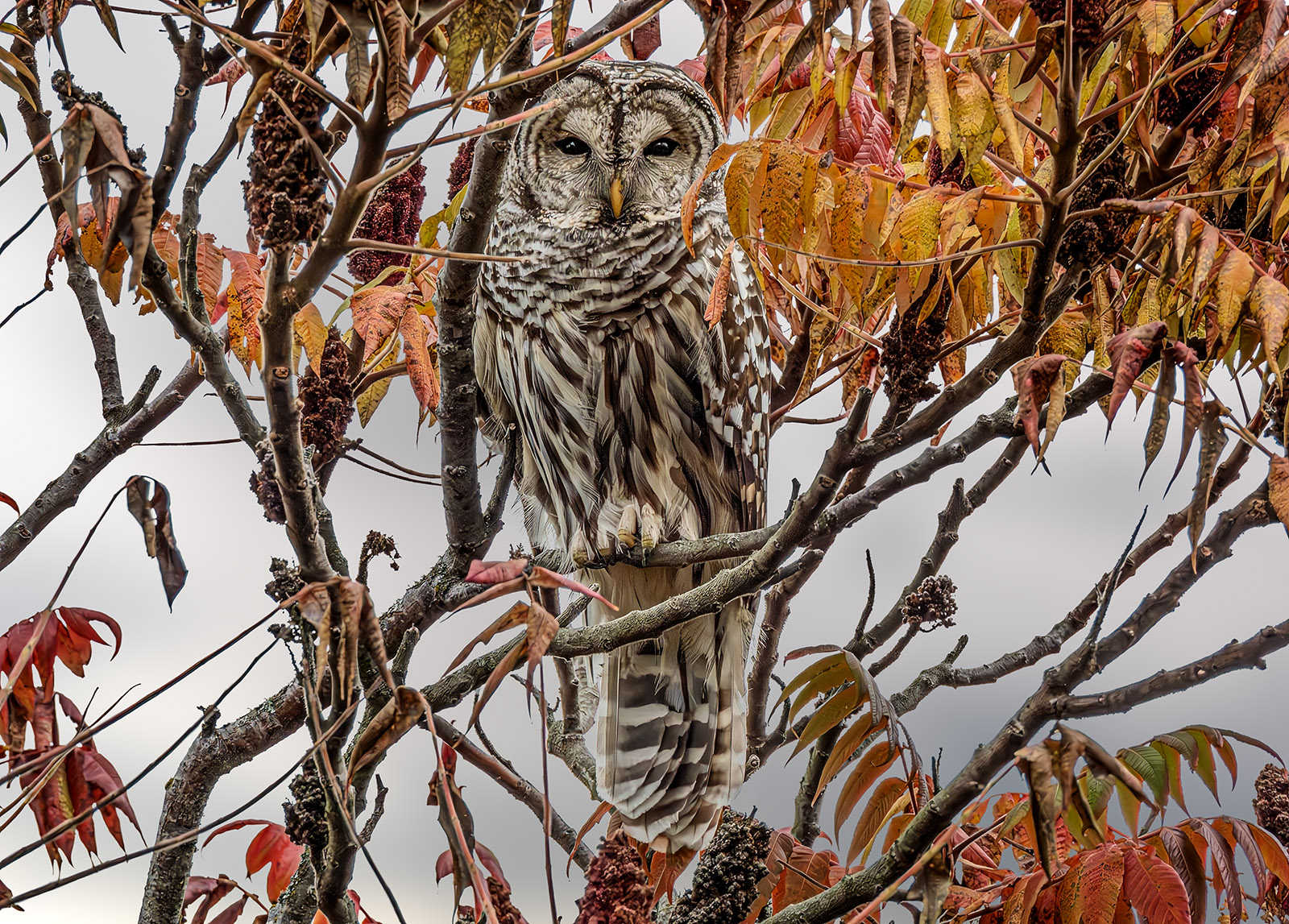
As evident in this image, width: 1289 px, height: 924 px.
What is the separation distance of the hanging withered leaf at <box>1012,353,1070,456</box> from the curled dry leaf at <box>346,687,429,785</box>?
102 cm

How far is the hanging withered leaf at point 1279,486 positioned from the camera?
198cm

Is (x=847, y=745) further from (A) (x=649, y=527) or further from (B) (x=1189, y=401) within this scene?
(B) (x=1189, y=401)

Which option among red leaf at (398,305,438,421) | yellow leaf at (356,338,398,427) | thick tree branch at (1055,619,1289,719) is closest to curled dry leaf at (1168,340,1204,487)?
thick tree branch at (1055,619,1289,719)

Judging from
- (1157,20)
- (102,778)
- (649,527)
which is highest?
(649,527)

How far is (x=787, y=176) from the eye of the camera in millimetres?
2480

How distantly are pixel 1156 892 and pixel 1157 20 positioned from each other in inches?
72.5

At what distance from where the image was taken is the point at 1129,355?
1.74 meters

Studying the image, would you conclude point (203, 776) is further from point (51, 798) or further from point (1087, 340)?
point (1087, 340)

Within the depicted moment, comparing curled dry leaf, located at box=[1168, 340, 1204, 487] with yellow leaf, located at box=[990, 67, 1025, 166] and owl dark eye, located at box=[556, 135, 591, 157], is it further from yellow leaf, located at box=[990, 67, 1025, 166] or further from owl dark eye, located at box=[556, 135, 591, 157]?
owl dark eye, located at box=[556, 135, 591, 157]

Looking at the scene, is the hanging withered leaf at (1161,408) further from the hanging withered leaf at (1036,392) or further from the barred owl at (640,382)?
the barred owl at (640,382)

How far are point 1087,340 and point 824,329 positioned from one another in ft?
2.65

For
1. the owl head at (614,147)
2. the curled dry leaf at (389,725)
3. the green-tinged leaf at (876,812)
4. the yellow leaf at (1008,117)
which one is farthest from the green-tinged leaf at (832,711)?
the owl head at (614,147)

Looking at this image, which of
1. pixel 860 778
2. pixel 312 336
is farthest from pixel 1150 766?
pixel 312 336

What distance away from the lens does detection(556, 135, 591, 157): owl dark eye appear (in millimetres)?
4305
